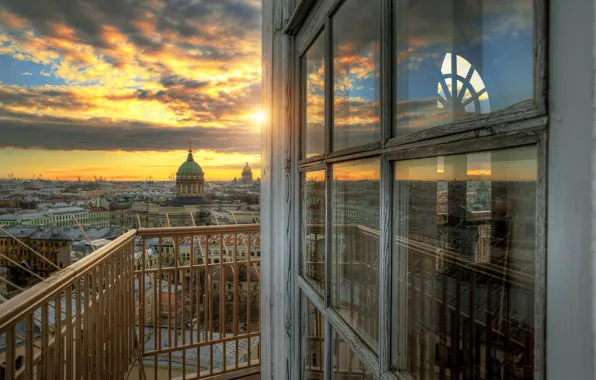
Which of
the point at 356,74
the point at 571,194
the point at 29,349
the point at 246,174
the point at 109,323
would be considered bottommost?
the point at 109,323

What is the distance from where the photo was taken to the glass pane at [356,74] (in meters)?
0.60

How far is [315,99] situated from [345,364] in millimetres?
675

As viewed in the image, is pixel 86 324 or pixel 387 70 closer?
pixel 387 70

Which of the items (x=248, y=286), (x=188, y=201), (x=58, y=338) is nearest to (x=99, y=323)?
(x=58, y=338)

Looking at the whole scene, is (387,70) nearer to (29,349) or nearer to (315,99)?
(315,99)

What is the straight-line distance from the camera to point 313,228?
3.04 feet

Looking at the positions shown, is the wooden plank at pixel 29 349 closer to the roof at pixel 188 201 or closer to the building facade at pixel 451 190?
the building facade at pixel 451 190

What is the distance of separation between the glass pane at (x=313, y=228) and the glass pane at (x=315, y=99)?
0.08 m

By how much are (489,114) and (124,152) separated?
335 centimetres

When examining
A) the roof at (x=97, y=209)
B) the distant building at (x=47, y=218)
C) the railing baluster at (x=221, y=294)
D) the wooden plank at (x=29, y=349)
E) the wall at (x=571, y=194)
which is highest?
the wall at (x=571, y=194)

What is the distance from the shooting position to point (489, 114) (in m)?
0.33

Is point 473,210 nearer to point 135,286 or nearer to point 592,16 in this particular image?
point 592,16

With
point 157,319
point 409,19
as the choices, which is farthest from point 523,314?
point 157,319

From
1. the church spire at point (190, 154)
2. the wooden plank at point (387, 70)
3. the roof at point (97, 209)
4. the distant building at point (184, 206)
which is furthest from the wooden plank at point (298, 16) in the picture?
the church spire at point (190, 154)
